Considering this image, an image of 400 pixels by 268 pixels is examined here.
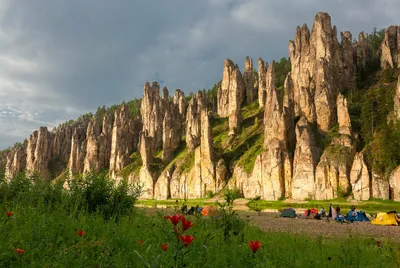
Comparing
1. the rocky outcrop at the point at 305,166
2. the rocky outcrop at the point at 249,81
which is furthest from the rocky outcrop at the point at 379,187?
the rocky outcrop at the point at 249,81

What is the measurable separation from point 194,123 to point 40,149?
102632mm

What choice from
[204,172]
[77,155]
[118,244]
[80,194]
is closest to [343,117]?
[204,172]

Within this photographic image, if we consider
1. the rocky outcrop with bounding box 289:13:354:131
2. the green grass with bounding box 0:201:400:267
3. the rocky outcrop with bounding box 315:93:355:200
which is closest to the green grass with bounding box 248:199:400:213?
the rocky outcrop with bounding box 315:93:355:200

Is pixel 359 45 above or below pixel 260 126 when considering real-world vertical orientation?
above

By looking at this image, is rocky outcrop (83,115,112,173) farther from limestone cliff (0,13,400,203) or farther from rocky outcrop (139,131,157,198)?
rocky outcrop (139,131,157,198)

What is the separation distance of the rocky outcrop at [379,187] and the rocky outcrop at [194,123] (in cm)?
7146

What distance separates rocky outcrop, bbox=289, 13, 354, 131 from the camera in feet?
324

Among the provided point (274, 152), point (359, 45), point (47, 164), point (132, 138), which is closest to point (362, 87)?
point (359, 45)

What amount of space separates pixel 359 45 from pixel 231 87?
5824 centimetres

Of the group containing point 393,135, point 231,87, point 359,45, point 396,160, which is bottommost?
point 396,160

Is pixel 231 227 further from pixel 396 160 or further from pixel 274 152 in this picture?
pixel 274 152

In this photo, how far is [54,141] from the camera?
198 meters

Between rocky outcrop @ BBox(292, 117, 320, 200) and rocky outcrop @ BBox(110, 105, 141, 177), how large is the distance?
296ft

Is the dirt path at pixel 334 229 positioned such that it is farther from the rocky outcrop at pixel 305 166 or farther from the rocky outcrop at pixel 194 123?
the rocky outcrop at pixel 194 123
